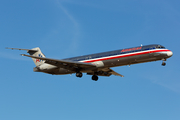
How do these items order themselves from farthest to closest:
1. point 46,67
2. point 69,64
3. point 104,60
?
point 46,67 → point 69,64 → point 104,60

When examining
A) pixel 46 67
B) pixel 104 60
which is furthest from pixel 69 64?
pixel 104 60

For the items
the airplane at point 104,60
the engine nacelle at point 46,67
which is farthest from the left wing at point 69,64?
the engine nacelle at point 46,67

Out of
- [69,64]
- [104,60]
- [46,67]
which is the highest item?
[46,67]

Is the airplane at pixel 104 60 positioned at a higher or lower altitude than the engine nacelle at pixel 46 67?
lower

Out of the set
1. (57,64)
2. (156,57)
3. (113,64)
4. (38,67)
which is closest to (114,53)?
(113,64)

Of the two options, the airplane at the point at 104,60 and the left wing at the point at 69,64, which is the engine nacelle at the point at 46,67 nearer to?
the airplane at the point at 104,60

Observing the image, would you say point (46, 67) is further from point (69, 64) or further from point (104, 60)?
point (104, 60)

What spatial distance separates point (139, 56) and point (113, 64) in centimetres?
422

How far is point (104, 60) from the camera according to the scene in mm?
40219

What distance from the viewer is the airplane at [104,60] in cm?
3788

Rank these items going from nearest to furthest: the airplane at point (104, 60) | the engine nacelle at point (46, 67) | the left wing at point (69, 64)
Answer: the airplane at point (104, 60) → the left wing at point (69, 64) → the engine nacelle at point (46, 67)

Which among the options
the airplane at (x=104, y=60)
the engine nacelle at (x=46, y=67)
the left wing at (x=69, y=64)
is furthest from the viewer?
the engine nacelle at (x=46, y=67)

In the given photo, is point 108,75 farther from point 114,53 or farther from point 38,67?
point 38,67

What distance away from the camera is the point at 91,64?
40.8 meters
